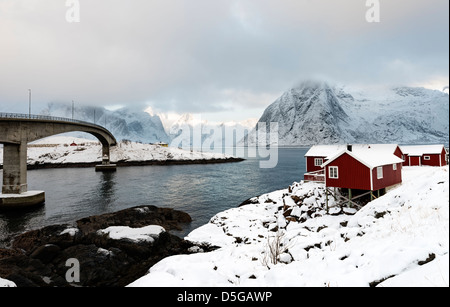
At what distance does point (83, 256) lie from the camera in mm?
15797

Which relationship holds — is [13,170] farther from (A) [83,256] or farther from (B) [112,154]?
(B) [112,154]

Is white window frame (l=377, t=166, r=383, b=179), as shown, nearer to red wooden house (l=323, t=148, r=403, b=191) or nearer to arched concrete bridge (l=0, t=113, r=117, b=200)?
red wooden house (l=323, t=148, r=403, b=191)

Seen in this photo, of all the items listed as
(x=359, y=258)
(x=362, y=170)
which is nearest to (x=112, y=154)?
(x=362, y=170)

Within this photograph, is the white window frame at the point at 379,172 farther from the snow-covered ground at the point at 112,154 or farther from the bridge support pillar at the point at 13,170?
the snow-covered ground at the point at 112,154

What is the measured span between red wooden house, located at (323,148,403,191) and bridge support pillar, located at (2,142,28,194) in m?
45.2

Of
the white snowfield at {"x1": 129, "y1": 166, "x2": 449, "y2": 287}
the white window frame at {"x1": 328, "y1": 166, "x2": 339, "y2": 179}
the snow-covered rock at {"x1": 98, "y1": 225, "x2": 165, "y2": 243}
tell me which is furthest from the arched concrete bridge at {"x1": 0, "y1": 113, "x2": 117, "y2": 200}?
the white window frame at {"x1": 328, "y1": 166, "x2": 339, "y2": 179}

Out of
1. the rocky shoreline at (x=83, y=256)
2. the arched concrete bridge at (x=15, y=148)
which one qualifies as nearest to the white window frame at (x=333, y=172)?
the rocky shoreline at (x=83, y=256)

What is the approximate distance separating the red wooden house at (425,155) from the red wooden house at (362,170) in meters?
21.7

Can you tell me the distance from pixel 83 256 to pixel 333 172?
981 inches

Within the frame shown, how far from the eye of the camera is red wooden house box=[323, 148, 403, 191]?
77.7 feet

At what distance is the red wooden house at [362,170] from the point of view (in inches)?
933
